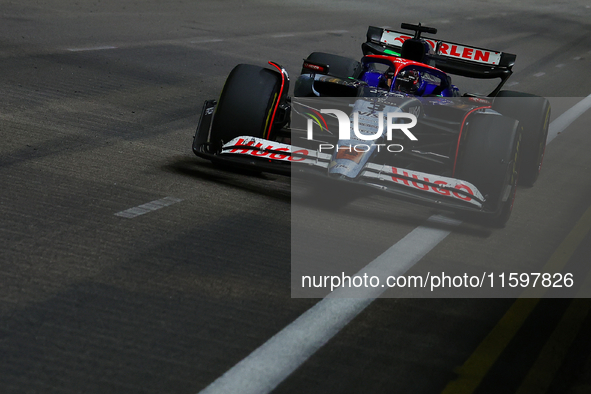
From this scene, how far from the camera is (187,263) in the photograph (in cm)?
500

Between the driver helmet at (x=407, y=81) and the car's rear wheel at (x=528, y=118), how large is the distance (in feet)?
2.94

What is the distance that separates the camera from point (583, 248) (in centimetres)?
643

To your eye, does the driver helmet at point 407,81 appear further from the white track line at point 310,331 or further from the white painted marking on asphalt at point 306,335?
the white painted marking on asphalt at point 306,335

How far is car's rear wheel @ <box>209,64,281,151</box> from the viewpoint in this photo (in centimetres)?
694

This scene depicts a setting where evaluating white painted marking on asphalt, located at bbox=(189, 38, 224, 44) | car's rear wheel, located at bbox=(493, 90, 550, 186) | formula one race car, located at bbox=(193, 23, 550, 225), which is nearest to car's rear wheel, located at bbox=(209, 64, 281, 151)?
formula one race car, located at bbox=(193, 23, 550, 225)

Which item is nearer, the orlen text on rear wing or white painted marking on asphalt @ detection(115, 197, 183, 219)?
white painted marking on asphalt @ detection(115, 197, 183, 219)

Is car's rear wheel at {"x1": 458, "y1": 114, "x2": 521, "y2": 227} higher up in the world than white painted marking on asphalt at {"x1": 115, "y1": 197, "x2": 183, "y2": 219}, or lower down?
higher up

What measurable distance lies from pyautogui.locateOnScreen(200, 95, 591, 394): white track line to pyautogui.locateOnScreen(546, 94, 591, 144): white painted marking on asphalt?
5.33m

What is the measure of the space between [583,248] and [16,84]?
6.70 m

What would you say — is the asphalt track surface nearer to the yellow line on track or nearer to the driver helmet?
the yellow line on track

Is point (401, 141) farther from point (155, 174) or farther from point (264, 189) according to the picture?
point (155, 174)

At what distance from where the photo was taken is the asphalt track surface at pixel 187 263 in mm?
3869

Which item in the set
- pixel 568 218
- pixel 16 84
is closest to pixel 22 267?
pixel 568 218

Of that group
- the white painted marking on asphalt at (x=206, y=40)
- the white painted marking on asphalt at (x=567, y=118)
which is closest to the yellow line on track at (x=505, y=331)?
the white painted marking on asphalt at (x=567, y=118)
